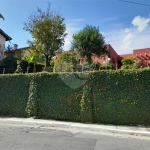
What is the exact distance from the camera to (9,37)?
2566 centimetres

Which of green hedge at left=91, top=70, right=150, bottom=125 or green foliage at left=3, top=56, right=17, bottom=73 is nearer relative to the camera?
green hedge at left=91, top=70, right=150, bottom=125

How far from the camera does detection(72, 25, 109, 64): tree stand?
2631 cm

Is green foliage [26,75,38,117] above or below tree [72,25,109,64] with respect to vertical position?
below

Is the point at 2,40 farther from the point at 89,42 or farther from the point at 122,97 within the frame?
the point at 122,97

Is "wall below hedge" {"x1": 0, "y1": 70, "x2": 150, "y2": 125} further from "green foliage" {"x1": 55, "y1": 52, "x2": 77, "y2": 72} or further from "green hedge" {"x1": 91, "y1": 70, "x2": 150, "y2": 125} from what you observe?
"green foliage" {"x1": 55, "y1": 52, "x2": 77, "y2": 72}

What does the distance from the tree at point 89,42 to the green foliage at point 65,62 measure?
64.8 inches

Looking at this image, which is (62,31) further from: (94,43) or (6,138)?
(6,138)

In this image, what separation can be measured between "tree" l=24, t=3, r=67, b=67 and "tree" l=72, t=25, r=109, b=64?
2.35 metres

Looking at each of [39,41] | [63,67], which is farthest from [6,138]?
[39,41]

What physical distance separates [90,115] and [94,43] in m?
18.9

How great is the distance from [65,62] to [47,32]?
5.50 m

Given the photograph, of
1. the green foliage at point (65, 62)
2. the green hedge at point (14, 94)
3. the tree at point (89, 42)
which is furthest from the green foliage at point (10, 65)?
the green hedge at point (14, 94)

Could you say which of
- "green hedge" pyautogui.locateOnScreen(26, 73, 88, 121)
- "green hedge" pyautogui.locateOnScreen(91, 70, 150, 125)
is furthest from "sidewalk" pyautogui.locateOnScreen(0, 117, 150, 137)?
"green hedge" pyautogui.locateOnScreen(26, 73, 88, 121)

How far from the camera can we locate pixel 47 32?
966 inches
